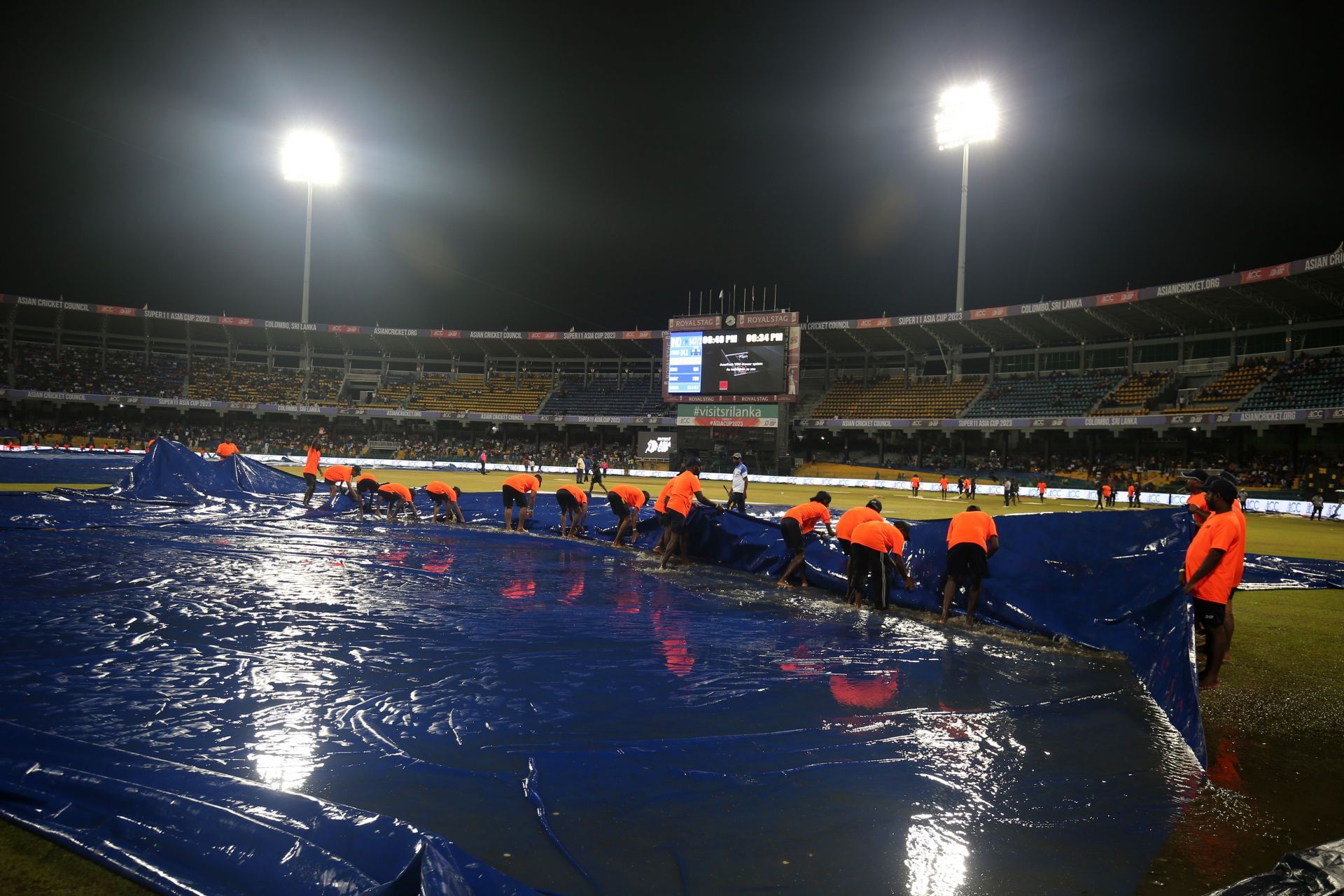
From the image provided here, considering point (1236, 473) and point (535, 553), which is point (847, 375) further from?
point (535, 553)

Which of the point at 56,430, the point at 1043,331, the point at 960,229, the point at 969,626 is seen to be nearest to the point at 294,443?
the point at 56,430

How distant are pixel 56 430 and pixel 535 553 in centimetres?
5441

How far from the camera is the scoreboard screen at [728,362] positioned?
38438 mm

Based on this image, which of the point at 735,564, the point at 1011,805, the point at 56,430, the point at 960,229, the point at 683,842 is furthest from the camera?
the point at 56,430

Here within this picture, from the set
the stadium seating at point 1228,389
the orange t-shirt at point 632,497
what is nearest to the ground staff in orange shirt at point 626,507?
the orange t-shirt at point 632,497

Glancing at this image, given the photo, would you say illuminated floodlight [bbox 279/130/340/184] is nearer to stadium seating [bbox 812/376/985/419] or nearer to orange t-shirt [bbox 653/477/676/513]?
stadium seating [bbox 812/376/985/419]

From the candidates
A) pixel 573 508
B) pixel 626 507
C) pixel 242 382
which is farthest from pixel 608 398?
pixel 626 507

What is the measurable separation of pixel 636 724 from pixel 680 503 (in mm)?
6581

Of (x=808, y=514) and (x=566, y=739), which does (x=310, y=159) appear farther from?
(x=566, y=739)

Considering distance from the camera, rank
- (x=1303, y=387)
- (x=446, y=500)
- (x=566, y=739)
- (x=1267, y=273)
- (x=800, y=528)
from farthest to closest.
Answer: (x=1303, y=387) → (x=1267, y=273) → (x=446, y=500) → (x=800, y=528) → (x=566, y=739)

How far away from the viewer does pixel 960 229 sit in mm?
41031

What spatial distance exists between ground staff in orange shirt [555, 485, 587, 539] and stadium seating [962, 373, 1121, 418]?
35.4 m

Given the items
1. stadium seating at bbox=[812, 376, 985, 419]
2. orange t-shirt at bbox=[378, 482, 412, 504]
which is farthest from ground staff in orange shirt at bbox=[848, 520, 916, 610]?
stadium seating at bbox=[812, 376, 985, 419]

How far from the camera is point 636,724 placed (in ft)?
14.0
